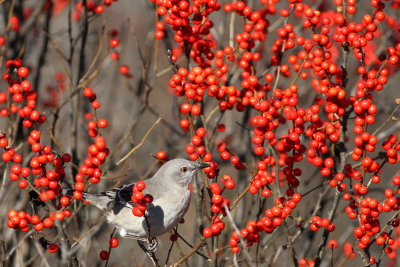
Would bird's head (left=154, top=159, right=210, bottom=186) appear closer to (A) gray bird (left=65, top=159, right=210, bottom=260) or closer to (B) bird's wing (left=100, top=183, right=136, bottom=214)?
(A) gray bird (left=65, top=159, right=210, bottom=260)

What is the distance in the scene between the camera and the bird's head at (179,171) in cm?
474

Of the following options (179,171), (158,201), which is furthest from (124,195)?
(179,171)

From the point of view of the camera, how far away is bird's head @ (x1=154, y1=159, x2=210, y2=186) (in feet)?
15.6

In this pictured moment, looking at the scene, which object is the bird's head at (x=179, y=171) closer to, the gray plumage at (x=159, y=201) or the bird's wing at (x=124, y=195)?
the gray plumage at (x=159, y=201)

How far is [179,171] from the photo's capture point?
4.85 m

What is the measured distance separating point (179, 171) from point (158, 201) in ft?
1.07

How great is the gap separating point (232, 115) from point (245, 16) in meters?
2.50

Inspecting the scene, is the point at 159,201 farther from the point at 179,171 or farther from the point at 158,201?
the point at 179,171

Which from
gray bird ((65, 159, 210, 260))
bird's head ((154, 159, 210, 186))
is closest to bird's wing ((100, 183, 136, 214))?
gray bird ((65, 159, 210, 260))

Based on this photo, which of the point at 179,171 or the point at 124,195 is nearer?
the point at 124,195

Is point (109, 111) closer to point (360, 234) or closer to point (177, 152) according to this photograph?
point (177, 152)

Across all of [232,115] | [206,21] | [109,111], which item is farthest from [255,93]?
[109,111]

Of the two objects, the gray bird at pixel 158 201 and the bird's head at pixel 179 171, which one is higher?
the bird's head at pixel 179 171

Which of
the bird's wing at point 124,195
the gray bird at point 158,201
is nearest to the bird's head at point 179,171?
the gray bird at point 158,201
